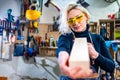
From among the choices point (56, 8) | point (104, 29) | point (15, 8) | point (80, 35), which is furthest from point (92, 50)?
point (15, 8)

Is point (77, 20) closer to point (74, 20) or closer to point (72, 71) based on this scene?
point (74, 20)

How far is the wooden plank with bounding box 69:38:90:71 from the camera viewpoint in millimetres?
843

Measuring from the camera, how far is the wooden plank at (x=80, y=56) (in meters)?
0.84

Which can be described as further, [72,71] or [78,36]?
[78,36]

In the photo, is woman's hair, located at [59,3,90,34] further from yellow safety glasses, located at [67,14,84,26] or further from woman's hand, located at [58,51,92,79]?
woman's hand, located at [58,51,92,79]

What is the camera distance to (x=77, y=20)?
1.03m

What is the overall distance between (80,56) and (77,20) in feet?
0.78

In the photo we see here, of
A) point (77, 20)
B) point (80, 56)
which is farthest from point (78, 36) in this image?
point (80, 56)

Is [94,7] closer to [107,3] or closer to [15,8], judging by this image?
[107,3]

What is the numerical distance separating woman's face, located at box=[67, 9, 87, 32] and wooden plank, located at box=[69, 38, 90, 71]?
0.12m

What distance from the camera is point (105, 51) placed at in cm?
113

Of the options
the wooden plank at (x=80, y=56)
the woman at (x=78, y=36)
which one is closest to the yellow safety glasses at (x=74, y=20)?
the woman at (x=78, y=36)

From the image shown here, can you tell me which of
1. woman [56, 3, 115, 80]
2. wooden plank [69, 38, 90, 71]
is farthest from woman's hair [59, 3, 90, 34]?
wooden plank [69, 38, 90, 71]

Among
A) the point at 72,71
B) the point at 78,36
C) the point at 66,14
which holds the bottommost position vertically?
the point at 72,71
